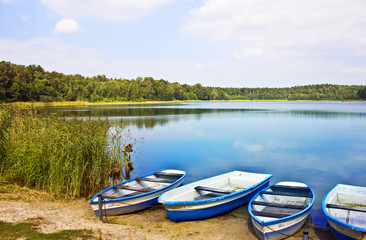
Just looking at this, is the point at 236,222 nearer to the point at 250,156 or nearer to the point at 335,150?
the point at 250,156

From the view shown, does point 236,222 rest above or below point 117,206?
below

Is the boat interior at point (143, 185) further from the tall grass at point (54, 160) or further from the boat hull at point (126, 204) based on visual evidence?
the tall grass at point (54, 160)

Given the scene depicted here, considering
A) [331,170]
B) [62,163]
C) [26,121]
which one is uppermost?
[26,121]

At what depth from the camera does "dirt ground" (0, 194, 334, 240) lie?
6.11 metres

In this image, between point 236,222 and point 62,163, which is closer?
point 236,222

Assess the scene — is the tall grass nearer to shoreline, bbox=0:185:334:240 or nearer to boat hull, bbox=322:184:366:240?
shoreline, bbox=0:185:334:240

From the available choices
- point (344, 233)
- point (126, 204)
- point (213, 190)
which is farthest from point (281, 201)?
point (126, 204)

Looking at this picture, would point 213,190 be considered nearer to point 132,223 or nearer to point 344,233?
point 132,223

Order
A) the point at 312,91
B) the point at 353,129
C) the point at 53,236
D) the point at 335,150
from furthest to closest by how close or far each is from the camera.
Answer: the point at 312,91, the point at 353,129, the point at 335,150, the point at 53,236

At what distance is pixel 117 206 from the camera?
7.63 m

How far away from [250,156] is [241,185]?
8.24m

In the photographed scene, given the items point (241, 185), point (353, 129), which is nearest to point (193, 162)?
point (241, 185)

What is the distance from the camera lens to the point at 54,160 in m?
8.78

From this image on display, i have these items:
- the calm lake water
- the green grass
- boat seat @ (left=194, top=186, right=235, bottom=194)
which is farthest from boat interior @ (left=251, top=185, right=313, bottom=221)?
the green grass
